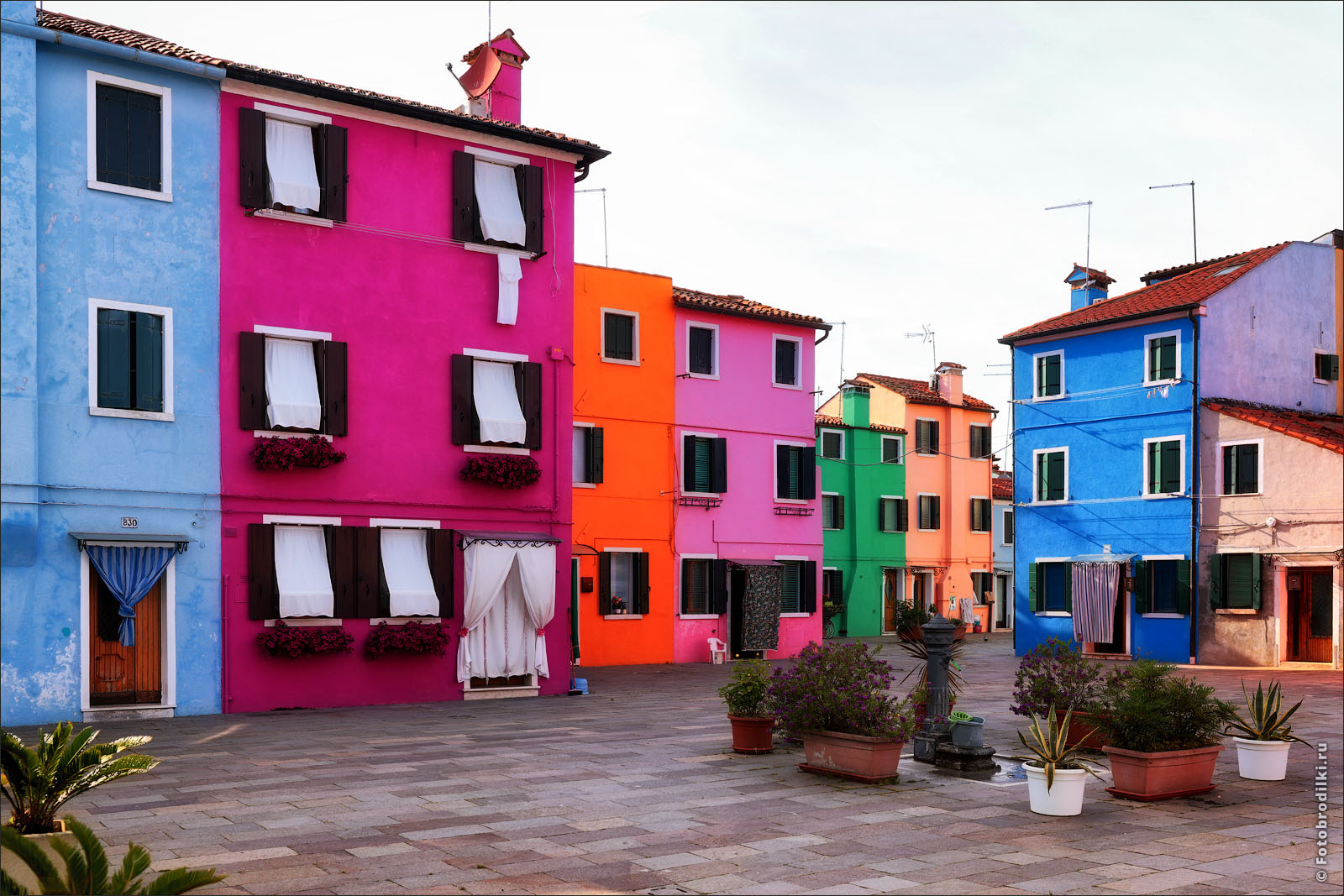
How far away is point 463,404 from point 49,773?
1447 centimetres

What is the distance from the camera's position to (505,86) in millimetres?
23469

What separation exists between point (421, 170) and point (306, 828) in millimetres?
13896

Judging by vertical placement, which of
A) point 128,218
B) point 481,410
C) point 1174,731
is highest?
point 128,218

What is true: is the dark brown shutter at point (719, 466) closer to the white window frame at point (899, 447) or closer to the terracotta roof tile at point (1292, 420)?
the terracotta roof tile at point (1292, 420)

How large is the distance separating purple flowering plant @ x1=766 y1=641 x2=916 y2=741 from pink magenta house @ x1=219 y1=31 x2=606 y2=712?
914cm

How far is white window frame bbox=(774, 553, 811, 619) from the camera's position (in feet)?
105

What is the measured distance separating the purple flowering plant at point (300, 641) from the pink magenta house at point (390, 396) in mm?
34

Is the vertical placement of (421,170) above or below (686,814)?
above

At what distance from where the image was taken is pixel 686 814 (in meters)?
10.0

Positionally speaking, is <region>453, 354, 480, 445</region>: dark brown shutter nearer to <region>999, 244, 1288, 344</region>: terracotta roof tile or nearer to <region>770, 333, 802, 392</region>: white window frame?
<region>770, 333, 802, 392</region>: white window frame

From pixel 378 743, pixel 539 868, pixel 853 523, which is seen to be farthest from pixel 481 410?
pixel 853 523

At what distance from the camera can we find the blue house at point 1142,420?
3142cm

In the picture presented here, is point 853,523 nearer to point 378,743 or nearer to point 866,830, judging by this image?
point 378,743

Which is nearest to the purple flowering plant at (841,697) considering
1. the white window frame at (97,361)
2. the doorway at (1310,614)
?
the white window frame at (97,361)
